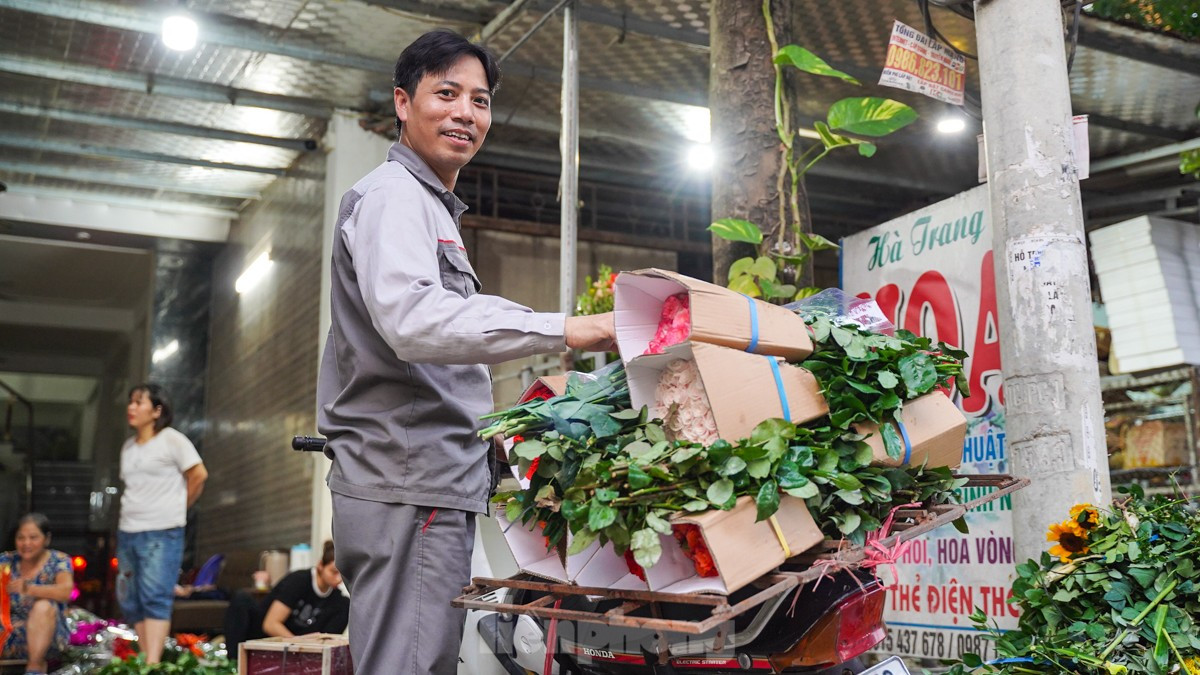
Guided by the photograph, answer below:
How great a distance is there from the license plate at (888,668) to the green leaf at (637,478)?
830 mm

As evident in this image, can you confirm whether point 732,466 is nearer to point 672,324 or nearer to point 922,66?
point 672,324

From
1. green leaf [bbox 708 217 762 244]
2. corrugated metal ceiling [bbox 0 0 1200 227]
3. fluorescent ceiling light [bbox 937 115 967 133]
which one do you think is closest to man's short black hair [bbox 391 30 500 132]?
green leaf [bbox 708 217 762 244]

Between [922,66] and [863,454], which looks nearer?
[863,454]

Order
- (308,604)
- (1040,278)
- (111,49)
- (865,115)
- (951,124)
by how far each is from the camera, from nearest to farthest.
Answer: (1040,278), (865,115), (308,604), (951,124), (111,49)

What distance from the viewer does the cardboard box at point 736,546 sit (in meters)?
1.82

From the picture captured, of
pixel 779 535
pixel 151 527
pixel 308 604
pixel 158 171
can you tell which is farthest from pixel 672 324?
pixel 158 171

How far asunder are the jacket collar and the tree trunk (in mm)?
2256

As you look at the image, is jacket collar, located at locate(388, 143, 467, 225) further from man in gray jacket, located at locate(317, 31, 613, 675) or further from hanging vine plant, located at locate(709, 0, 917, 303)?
hanging vine plant, located at locate(709, 0, 917, 303)

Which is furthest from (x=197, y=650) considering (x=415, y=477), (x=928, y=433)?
(x=928, y=433)

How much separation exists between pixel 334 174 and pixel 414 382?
7269mm

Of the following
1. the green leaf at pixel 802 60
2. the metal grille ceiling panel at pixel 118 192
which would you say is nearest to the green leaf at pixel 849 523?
the green leaf at pixel 802 60

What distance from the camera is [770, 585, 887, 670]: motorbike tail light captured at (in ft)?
7.74

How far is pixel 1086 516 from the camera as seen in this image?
8.82 ft

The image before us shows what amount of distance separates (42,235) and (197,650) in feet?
24.2
